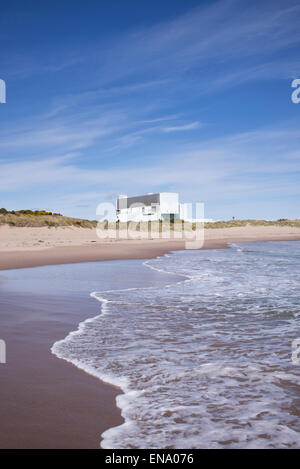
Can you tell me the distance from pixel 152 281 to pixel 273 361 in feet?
19.2

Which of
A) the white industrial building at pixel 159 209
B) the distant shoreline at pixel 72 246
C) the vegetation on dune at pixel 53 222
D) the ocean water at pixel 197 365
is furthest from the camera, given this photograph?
the white industrial building at pixel 159 209

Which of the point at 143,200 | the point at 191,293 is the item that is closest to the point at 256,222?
the point at 143,200

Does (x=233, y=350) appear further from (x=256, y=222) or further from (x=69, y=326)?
(x=256, y=222)

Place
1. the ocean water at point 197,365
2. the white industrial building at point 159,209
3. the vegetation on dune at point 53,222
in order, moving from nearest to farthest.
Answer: the ocean water at point 197,365
the vegetation on dune at point 53,222
the white industrial building at point 159,209

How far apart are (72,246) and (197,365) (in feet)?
66.5

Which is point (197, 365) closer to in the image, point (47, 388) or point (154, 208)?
point (47, 388)

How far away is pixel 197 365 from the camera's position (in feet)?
11.9

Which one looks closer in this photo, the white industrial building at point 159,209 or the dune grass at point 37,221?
the dune grass at point 37,221

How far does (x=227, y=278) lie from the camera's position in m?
9.77

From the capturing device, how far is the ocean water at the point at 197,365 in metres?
2.46

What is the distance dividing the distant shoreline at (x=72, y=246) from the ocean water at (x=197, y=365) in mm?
8566
